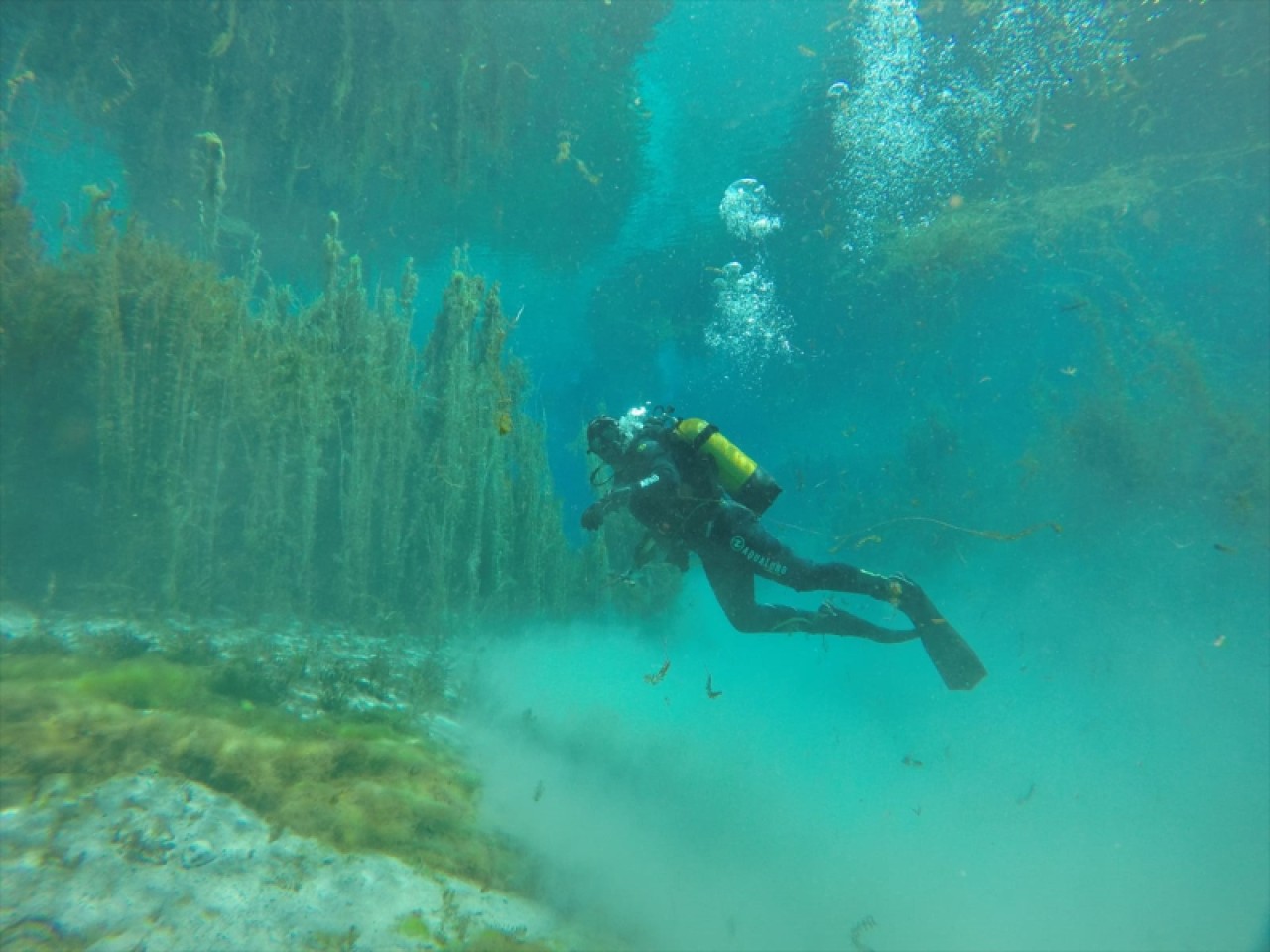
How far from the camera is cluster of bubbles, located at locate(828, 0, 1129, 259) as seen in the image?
969 cm

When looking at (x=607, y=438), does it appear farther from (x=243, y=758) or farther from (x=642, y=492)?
(x=243, y=758)

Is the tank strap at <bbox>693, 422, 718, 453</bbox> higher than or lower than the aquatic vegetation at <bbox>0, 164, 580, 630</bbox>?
lower

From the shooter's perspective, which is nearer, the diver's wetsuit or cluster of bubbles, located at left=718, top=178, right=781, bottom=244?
the diver's wetsuit

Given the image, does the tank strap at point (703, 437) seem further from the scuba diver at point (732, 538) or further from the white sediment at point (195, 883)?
the white sediment at point (195, 883)

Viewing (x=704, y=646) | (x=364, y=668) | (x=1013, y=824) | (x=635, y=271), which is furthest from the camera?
(x=704, y=646)

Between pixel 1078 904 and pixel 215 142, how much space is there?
1900 centimetres

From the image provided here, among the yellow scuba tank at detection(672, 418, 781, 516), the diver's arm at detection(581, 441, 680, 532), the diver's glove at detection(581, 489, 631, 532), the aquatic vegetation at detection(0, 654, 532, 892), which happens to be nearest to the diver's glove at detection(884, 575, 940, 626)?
→ the yellow scuba tank at detection(672, 418, 781, 516)

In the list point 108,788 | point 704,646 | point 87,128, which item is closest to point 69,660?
point 108,788

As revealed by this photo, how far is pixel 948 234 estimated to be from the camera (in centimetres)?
1395

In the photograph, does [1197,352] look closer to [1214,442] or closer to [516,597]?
[1214,442]

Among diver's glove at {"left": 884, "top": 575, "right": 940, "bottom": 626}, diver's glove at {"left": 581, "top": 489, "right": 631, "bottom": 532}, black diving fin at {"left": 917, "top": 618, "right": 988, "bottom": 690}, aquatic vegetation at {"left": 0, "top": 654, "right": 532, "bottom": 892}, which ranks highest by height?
diver's glove at {"left": 581, "top": 489, "right": 631, "bottom": 532}

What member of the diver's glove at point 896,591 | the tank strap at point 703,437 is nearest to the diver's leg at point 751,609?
the diver's glove at point 896,591

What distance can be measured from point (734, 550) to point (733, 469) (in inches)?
31.0

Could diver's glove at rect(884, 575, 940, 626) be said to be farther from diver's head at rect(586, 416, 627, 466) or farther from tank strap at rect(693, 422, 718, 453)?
diver's head at rect(586, 416, 627, 466)
